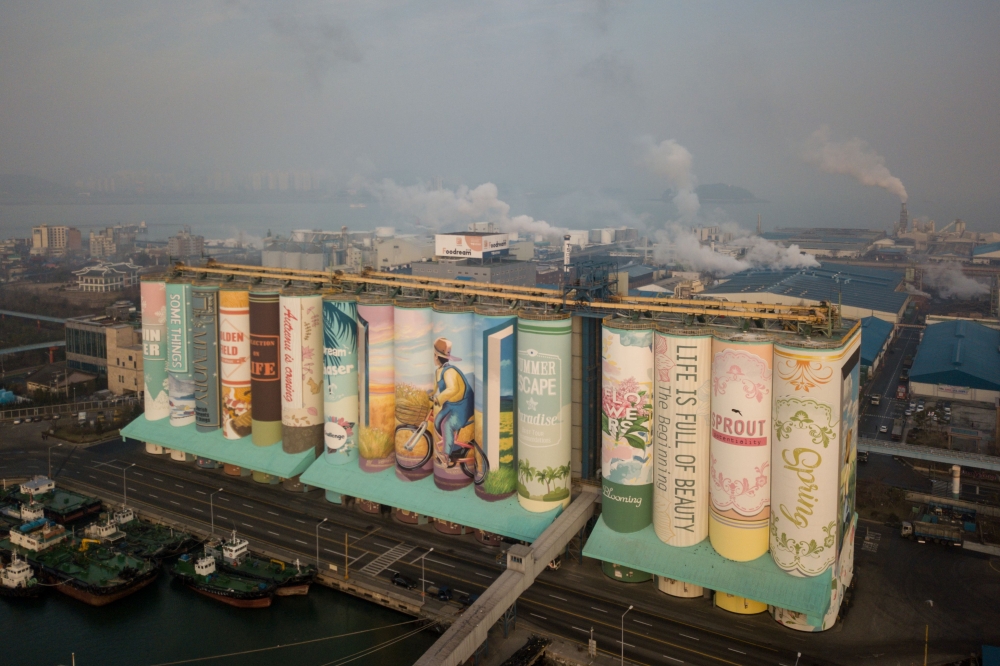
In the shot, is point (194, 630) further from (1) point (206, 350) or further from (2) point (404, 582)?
(1) point (206, 350)

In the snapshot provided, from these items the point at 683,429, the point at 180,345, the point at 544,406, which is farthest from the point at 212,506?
the point at 683,429

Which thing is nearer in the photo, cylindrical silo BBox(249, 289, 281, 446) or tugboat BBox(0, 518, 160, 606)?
tugboat BBox(0, 518, 160, 606)

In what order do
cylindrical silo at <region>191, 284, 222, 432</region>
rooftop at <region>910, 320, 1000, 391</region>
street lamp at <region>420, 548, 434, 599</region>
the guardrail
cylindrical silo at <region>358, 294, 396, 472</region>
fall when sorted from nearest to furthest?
street lamp at <region>420, 548, 434, 599</region> → cylindrical silo at <region>358, 294, 396, 472</region> → cylindrical silo at <region>191, 284, 222, 432</region> → the guardrail → rooftop at <region>910, 320, 1000, 391</region>

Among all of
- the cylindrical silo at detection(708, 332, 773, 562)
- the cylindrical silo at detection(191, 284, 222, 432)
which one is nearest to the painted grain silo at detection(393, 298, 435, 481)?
the cylindrical silo at detection(708, 332, 773, 562)

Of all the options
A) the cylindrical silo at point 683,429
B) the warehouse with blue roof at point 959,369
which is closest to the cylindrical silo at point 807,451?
the cylindrical silo at point 683,429

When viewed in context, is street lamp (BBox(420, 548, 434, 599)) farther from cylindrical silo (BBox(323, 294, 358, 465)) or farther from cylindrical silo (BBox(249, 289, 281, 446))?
cylindrical silo (BBox(249, 289, 281, 446))

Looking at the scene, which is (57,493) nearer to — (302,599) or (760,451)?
(302,599)

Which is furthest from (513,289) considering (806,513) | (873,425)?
(873,425)
